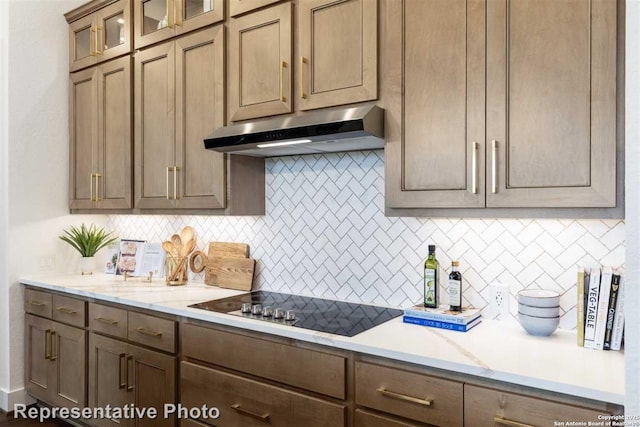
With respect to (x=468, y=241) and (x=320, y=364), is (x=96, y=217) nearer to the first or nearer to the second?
(x=320, y=364)

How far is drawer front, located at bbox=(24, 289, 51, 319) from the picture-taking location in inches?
114

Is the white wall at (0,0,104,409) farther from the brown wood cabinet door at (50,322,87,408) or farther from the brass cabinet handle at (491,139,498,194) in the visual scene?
the brass cabinet handle at (491,139,498,194)

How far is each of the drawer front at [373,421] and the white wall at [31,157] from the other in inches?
105

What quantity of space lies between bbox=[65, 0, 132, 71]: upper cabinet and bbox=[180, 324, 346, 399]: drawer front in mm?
1935

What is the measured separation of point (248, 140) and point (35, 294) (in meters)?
2.03

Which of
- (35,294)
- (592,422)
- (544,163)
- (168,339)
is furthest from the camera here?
(35,294)

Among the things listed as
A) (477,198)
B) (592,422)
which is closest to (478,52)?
(477,198)

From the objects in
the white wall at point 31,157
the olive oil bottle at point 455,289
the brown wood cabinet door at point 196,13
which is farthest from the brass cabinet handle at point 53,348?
the olive oil bottle at point 455,289

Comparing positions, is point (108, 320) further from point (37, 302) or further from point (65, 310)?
point (37, 302)

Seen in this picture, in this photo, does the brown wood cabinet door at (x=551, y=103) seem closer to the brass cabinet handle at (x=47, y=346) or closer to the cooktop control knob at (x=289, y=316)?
the cooktop control knob at (x=289, y=316)

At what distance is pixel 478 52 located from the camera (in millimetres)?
1620

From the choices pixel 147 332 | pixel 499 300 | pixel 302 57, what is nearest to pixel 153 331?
pixel 147 332

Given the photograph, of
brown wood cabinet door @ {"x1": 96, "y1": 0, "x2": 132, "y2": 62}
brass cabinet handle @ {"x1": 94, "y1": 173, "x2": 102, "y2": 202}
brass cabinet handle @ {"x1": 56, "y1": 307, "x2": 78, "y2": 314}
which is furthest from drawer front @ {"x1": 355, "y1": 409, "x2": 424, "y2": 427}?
brown wood cabinet door @ {"x1": 96, "y1": 0, "x2": 132, "y2": 62}

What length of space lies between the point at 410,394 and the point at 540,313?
0.58 metres
